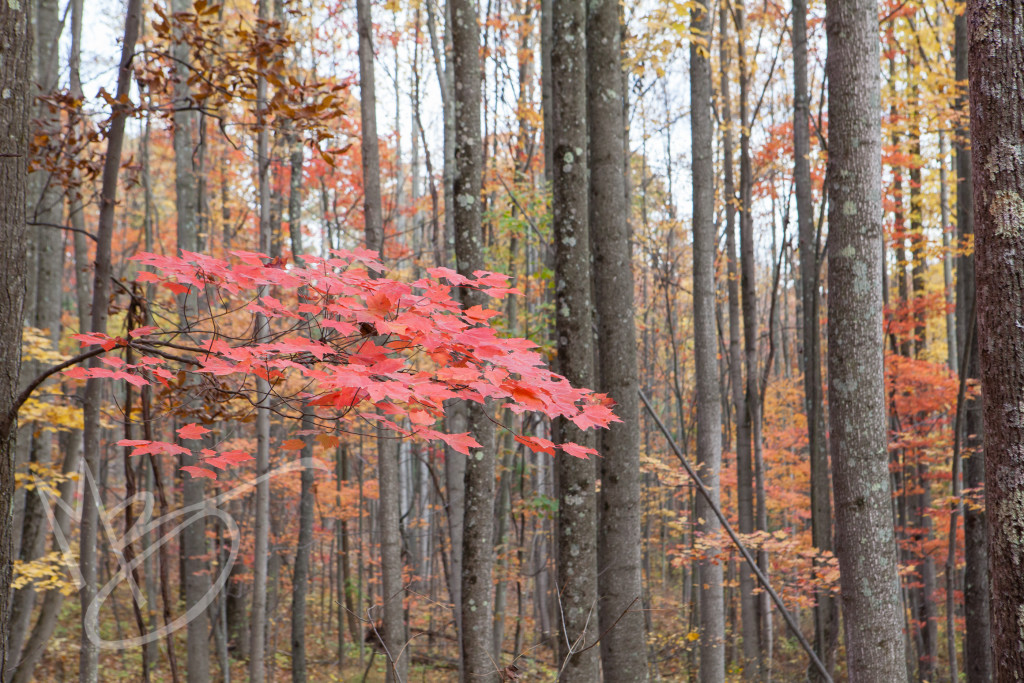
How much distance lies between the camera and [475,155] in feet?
14.8

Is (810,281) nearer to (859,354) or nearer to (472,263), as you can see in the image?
(859,354)

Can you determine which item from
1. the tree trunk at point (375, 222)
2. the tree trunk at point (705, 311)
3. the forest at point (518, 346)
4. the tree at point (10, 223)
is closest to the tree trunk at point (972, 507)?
the forest at point (518, 346)

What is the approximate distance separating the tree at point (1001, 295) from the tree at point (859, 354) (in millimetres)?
1779

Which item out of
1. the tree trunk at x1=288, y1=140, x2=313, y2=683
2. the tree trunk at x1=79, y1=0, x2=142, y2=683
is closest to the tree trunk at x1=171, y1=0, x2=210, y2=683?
the tree trunk at x1=288, y1=140, x2=313, y2=683

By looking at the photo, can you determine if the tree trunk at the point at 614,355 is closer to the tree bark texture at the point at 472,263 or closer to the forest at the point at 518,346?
the forest at the point at 518,346

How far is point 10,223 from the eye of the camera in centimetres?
199

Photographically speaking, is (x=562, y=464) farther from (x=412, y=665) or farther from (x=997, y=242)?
(x=412, y=665)

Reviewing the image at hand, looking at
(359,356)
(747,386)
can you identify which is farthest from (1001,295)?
(747,386)

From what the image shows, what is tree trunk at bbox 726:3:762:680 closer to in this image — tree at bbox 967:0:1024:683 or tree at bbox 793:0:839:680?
tree at bbox 793:0:839:680

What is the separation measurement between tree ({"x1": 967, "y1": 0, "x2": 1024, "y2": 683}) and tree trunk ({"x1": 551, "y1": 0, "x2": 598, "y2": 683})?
2156 millimetres

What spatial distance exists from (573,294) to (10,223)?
8.97 ft

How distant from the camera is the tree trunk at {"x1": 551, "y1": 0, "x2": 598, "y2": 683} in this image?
3771 millimetres

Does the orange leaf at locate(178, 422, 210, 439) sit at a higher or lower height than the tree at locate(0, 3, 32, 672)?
lower

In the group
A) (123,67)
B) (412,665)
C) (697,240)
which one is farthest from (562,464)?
(412,665)
